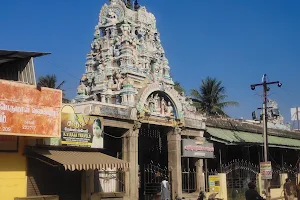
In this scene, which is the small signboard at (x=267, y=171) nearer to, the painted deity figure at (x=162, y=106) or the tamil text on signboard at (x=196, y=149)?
the tamil text on signboard at (x=196, y=149)

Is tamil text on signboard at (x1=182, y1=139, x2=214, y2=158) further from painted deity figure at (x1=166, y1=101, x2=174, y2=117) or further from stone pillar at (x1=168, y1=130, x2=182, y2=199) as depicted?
painted deity figure at (x1=166, y1=101, x2=174, y2=117)

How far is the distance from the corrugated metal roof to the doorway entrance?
9346mm

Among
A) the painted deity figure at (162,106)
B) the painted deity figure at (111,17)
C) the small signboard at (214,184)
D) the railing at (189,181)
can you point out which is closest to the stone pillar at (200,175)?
the railing at (189,181)

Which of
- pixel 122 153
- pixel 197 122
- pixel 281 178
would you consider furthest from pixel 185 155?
pixel 281 178

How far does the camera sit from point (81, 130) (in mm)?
19141

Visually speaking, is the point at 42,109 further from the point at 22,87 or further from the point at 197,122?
the point at 197,122

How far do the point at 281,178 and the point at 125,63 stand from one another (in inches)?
527

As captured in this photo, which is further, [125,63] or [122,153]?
[125,63]

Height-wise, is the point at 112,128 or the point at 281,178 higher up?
the point at 112,128

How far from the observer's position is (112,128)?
22.8 metres

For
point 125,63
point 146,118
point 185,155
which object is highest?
point 125,63

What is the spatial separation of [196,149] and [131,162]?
218 inches

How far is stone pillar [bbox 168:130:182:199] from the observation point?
24987 mm

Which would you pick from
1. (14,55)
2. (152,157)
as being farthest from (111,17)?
(14,55)
